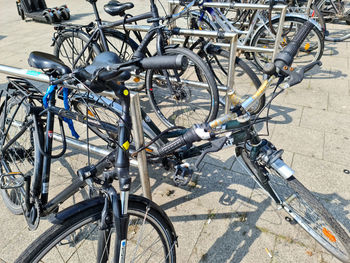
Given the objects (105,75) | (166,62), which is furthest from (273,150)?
(105,75)

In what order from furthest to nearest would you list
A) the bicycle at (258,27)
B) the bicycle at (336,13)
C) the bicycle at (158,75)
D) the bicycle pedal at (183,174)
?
1. the bicycle at (336,13)
2. the bicycle at (258,27)
3. the bicycle at (158,75)
4. the bicycle pedal at (183,174)

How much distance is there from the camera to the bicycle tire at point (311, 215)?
1709mm

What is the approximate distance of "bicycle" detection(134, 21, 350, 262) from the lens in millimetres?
1532

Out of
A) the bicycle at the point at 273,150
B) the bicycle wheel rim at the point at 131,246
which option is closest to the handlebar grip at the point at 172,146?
the bicycle at the point at 273,150

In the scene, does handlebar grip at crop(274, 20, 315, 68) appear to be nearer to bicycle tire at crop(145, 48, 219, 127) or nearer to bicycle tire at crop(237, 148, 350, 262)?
bicycle tire at crop(237, 148, 350, 262)

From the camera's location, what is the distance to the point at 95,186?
1474 mm

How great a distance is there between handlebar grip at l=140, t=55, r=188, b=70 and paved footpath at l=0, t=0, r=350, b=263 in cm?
157

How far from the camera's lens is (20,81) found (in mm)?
2203

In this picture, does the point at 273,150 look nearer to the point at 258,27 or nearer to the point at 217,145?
the point at 217,145

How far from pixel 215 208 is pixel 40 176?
1465mm

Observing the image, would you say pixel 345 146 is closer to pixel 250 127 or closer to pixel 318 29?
pixel 250 127

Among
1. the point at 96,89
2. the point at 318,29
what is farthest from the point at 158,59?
the point at 318,29

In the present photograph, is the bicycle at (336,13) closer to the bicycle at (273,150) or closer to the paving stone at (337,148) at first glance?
the paving stone at (337,148)

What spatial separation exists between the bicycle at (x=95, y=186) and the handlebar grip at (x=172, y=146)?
364 millimetres
